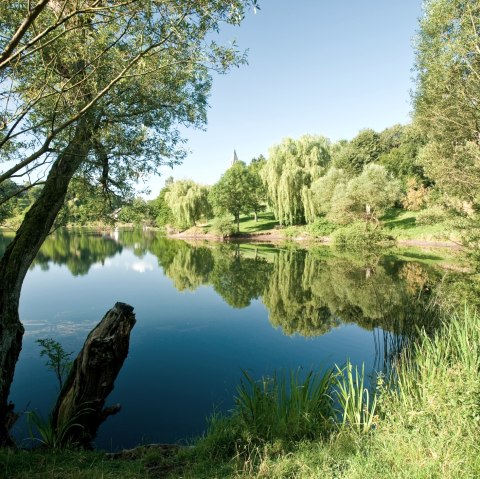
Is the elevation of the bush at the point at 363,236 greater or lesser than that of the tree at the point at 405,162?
lesser

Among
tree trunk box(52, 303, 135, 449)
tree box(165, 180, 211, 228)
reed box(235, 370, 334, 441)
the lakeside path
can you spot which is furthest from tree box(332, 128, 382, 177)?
tree trunk box(52, 303, 135, 449)

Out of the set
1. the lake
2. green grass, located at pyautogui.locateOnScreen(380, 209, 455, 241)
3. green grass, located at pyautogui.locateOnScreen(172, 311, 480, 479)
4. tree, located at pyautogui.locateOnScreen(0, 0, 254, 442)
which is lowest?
the lake

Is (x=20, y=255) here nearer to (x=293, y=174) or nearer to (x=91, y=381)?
(x=91, y=381)

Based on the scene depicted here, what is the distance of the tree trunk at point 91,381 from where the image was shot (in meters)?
5.45

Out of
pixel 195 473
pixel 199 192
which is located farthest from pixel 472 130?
pixel 199 192

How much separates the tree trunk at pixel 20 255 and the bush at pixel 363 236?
30111 mm

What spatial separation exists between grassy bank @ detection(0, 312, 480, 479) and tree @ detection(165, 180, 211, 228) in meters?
44.7

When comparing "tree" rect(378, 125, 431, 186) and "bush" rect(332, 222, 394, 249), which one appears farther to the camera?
"tree" rect(378, 125, 431, 186)

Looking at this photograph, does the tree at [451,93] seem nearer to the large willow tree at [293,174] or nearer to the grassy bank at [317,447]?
the grassy bank at [317,447]

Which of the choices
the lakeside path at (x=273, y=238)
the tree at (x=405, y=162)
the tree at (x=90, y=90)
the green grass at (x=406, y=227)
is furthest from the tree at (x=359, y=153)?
the tree at (x=90, y=90)

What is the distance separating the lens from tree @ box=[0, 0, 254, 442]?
12.3 feet

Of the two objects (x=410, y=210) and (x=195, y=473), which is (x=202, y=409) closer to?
(x=195, y=473)

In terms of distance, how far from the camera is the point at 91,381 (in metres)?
5.52

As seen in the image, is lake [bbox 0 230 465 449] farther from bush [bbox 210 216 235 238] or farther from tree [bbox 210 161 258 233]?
tree [bbox 210 161 258 233]
